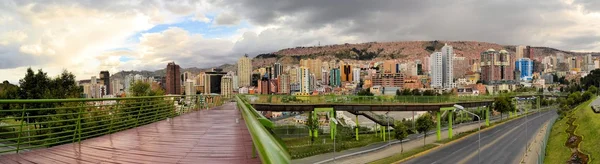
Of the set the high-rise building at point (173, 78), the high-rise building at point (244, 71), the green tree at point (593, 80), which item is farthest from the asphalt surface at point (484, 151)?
the high-rise building at point (244, 71)

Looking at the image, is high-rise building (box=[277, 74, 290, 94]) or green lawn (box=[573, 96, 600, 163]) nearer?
green lawn (box=[573, 96, 600, 163])

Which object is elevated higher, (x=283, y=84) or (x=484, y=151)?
(x=283, y=84)

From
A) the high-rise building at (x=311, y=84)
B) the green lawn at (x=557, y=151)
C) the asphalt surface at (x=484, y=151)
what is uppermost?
the high-rise building at (x=311, y=84)

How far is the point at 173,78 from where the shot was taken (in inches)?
2936

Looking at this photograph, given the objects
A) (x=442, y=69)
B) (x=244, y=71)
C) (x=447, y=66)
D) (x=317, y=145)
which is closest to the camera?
(x=317, y=145)

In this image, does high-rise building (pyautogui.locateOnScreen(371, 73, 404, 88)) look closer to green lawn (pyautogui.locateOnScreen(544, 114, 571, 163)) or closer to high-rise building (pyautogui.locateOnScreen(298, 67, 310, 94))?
high-rise building (pyautogui.locateOnScreen(298, 67, 310, 94))

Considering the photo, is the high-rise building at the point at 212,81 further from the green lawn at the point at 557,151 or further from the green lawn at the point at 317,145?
the green lawn at the point at 557,151

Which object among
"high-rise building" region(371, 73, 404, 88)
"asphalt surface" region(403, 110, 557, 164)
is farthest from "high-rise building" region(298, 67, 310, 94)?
"asphalt surface" region(403, 110, 557, 164)

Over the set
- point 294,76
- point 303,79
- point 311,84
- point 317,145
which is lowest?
point 317,145

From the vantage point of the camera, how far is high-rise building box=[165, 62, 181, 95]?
7225cm

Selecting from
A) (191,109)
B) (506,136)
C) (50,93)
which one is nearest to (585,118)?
(506,136)

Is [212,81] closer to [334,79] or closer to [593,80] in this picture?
[593,80]

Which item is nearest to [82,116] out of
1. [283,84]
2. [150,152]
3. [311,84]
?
[150,152]

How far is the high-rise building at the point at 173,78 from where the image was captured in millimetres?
72250
